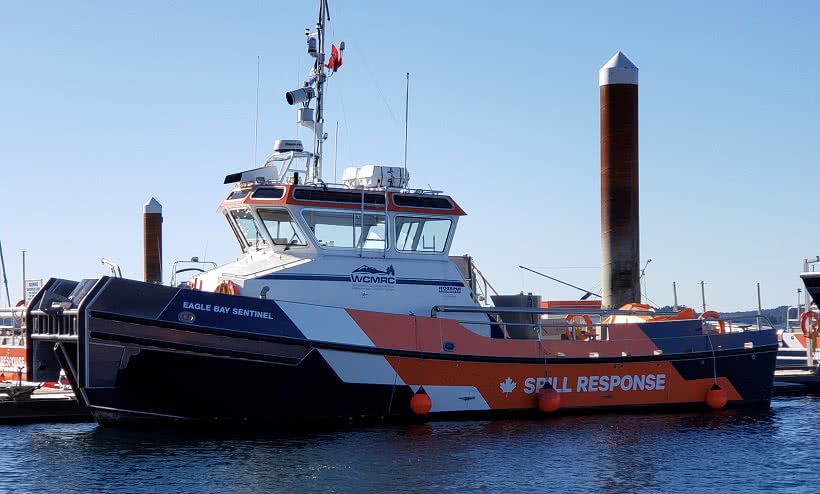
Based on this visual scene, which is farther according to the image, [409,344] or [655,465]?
[409,344]

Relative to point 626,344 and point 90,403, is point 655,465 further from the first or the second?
point 90,403

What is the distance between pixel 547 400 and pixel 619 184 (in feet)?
17.7

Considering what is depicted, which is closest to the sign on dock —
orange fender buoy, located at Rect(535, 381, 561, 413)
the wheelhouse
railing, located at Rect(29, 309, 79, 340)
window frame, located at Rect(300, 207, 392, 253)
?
the wheelhouse

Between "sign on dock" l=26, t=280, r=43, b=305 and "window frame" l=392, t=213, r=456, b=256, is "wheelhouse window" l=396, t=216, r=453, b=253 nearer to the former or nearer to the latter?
"window frame" l=392, t=213, r=456, b=256

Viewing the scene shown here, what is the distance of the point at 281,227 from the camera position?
45.8ft

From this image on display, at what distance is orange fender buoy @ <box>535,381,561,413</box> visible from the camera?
559 inches

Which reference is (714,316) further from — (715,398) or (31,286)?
(31,286)

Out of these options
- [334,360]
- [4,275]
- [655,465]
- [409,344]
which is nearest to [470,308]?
[409,344]

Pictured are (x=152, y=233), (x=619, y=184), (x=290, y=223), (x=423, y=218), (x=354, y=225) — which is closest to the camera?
(x=290, y=223)

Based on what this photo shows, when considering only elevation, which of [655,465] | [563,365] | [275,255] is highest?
[275,255]

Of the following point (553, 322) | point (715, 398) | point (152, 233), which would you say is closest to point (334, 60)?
point (553, 322)

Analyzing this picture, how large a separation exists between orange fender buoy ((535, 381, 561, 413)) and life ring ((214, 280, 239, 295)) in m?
3.96

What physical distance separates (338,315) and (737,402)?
5992 mm

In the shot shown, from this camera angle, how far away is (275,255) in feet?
45.8
